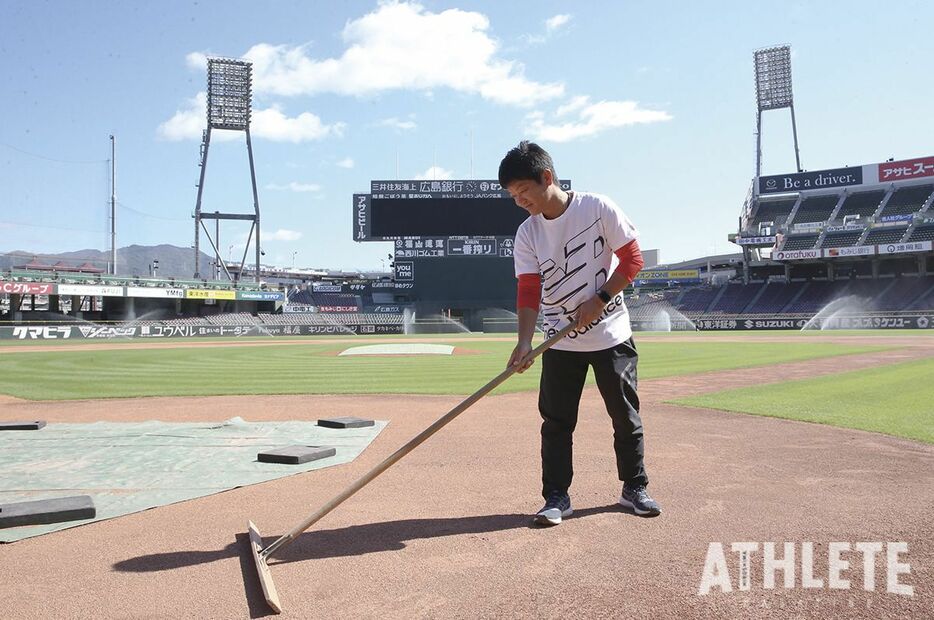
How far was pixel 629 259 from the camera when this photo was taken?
11.3 ft

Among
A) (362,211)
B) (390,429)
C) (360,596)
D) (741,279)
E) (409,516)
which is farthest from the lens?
(741,279)

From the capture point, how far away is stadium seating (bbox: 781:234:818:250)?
1994 inches


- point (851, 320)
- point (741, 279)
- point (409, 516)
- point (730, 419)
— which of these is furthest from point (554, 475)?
point (741, 279)

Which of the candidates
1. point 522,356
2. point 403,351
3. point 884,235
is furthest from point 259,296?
point 522,356

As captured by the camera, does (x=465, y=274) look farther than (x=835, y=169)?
No

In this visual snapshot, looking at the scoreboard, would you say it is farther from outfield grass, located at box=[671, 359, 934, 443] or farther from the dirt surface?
the dirt surface

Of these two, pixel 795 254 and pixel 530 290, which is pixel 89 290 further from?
pixel 795 254

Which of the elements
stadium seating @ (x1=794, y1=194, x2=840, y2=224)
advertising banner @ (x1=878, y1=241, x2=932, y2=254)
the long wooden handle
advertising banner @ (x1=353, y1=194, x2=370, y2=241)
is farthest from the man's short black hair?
stadium seating @ (x1=794, y1=194, x2=840, y2=224)

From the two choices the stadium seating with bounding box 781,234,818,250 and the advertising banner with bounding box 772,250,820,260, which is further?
the stadium seating with bounding box 781,234,818,250

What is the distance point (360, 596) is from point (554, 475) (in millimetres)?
1426

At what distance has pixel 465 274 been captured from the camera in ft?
144

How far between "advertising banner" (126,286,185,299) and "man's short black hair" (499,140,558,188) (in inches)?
1884

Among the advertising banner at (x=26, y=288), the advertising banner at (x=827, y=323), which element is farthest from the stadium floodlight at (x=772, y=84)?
the advertising banner at (x=26, y=288)

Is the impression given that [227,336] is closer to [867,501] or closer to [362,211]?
[362,211]
